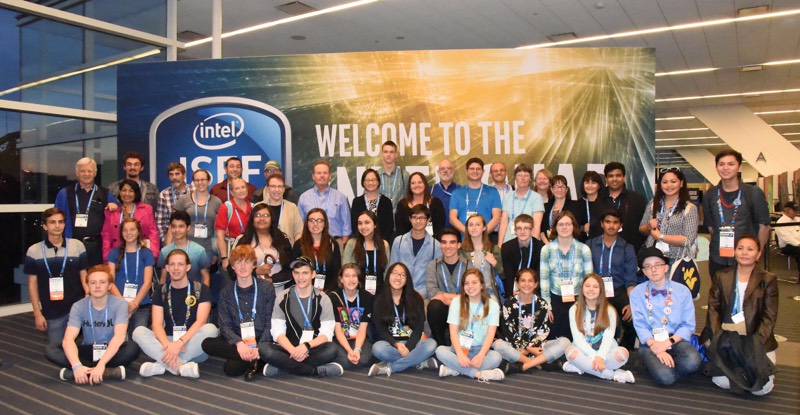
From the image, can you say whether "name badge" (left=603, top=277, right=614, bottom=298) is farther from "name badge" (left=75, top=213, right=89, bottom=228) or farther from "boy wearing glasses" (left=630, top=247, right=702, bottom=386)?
"name badge" (left=75, top=213, right=89, bottom=228)

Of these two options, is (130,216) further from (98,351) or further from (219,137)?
(219,137)

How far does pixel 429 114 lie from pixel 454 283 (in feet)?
7.05

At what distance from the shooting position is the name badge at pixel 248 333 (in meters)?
3.86

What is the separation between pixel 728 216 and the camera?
408 cm

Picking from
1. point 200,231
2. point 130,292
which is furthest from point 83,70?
point 130,292

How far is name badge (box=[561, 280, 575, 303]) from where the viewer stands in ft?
13.3

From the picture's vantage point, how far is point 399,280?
401cm

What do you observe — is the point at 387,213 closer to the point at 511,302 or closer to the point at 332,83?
the point at 511,302

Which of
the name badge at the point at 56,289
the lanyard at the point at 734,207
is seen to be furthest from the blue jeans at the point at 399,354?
the name badge at the point at 56,289

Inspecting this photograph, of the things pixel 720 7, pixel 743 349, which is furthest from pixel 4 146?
pixel 720 7

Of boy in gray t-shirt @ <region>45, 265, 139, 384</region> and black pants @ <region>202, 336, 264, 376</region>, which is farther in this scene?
black pants @ <region>202, 336, 264, 376</region>

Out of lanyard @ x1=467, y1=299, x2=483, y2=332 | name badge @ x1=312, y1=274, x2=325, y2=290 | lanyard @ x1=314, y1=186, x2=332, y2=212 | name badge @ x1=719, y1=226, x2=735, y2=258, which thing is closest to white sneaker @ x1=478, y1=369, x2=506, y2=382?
lanyard @ x1=467, y1=299, x2=483, y2=332

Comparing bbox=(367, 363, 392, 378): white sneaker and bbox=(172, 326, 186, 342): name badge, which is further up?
bbox=(172, 326, 186, 342): name badge

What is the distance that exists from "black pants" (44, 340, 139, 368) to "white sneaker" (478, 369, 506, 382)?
7.37 ft
